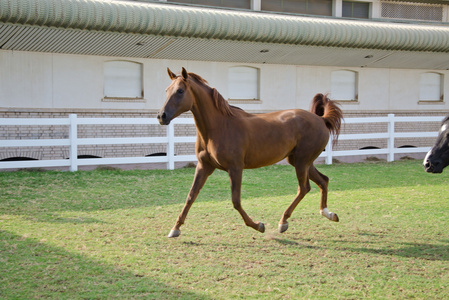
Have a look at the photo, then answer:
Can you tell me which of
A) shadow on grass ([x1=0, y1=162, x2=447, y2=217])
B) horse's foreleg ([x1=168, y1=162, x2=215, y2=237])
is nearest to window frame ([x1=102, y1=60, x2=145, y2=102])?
shadow on grass ([x1=0, y1=162, x2=447, y2=217])

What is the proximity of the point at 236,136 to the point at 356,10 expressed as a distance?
50.9ft

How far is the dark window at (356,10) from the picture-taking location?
2023 cm

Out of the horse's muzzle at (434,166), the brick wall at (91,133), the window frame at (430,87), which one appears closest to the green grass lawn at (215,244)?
the horse's muzzle at (434,166)

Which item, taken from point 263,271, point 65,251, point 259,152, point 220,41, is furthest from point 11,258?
point 220,41

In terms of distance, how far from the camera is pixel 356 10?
20.4 metres

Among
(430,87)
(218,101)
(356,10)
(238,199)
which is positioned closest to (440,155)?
(238,199)

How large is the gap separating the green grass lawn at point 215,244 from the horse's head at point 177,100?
157cm

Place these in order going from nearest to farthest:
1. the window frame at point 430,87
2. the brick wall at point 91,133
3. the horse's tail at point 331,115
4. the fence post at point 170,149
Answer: the horse's tail at point 331,115 < the fence post at point 170,149 < the brick wall at point 91,133 < the window frame at point 430,87

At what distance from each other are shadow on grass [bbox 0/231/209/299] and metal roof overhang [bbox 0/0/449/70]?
827 cm

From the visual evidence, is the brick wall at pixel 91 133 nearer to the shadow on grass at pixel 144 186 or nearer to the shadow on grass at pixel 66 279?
the shadow on grass at pixel 144 186

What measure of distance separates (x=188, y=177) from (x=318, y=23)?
7346 mm

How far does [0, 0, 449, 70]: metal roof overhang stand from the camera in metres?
12.9

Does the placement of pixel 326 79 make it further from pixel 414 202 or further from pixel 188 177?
pixel 414 202

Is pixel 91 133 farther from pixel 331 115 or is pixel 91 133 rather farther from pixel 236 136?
pixel 236 136
